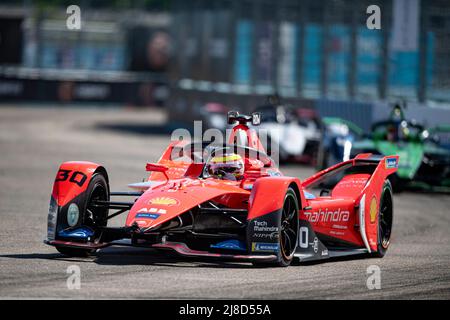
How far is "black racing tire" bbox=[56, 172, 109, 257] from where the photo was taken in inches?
434

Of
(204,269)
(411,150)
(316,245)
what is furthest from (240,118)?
(411,150)

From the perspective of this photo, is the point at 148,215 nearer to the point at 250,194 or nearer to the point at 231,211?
the point at 231,211

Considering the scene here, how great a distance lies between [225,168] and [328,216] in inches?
45.2

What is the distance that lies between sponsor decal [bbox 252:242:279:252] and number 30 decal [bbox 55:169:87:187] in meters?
1.85

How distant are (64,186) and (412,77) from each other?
60.0 feet

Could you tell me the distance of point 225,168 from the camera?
11727 millimetres

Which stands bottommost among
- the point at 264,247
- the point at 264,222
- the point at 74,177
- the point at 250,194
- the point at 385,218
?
the point at 385,218

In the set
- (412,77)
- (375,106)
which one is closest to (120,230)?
(375,106)

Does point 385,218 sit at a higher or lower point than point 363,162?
lower

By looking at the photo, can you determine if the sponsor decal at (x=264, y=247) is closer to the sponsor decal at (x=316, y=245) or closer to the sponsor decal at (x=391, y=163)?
the sponsor decal at (x=316, y=245)

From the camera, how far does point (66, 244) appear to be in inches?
422

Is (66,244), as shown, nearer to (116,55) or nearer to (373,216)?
(373,216)

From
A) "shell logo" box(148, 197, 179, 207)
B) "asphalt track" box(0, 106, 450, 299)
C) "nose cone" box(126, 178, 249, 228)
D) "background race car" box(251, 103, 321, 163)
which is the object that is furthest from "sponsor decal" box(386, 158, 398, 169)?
"background race car" box(251, 103, 321, 163)
